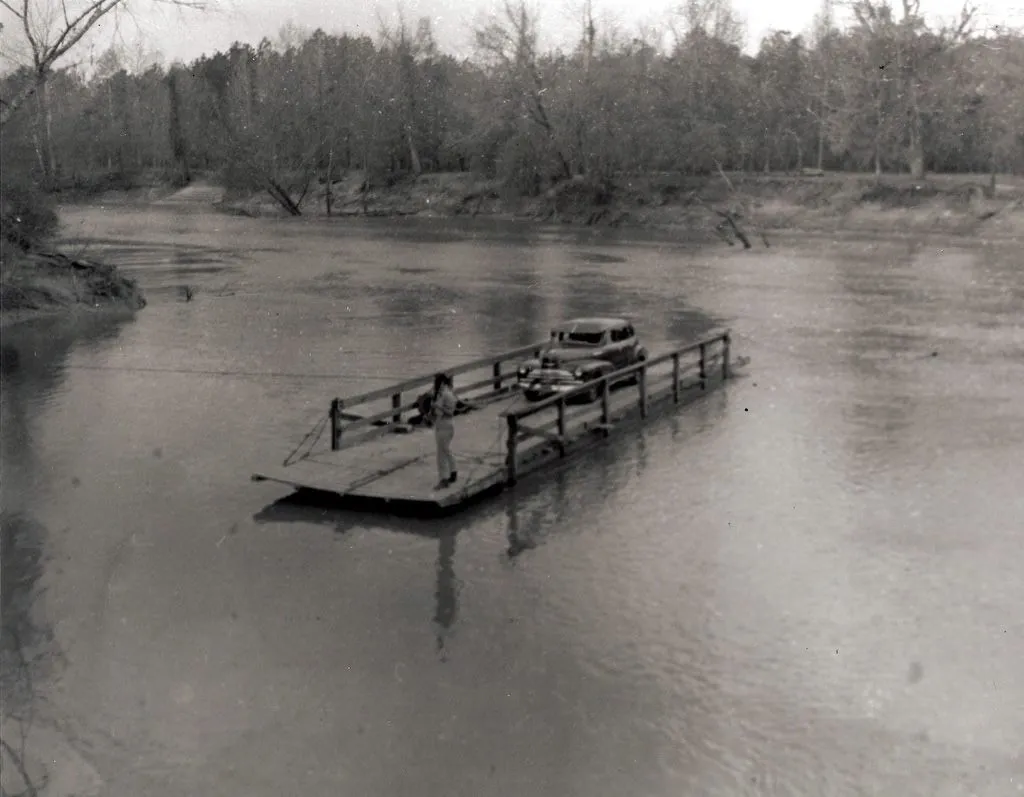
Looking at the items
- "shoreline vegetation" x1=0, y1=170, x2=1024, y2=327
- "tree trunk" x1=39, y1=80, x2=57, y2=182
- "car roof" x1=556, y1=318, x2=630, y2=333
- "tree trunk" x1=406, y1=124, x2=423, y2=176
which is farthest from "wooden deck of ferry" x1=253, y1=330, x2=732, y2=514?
"tree trunk" x1=406, y1=124, x2=423, y2=176

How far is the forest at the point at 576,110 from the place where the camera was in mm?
100062

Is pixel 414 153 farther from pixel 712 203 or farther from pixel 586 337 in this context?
pixel 586 337

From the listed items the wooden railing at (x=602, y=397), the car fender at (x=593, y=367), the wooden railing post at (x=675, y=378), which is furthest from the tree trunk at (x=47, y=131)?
the wooden railing post at (x=675, y=378)

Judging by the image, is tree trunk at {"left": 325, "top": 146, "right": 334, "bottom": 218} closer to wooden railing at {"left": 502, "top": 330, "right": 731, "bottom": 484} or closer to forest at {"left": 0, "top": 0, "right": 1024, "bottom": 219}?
forest at {"left": 0, "top": 0, "right": 1024, "bottom": 219}

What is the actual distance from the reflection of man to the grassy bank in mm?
74020

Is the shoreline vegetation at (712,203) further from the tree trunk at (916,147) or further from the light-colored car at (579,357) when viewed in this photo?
the light-colored car at (579,357)

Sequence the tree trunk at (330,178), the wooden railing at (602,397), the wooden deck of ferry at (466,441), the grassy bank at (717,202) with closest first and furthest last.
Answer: the wooden deck of ferry at (466,441) < the wooden railing at (602,397) < the grassy bank at (717,202) < the tree trunk at (330,178)

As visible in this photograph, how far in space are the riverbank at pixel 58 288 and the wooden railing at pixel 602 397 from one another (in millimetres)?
23938

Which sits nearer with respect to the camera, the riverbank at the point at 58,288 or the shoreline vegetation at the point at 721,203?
the riverbank at the point at 58,288

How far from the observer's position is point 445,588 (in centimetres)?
1505

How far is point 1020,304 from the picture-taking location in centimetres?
4709

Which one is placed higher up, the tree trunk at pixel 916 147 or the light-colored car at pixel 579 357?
the tree trunk at pixel 916 147

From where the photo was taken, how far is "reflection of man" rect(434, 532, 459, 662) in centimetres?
1388

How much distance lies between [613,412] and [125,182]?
150m
